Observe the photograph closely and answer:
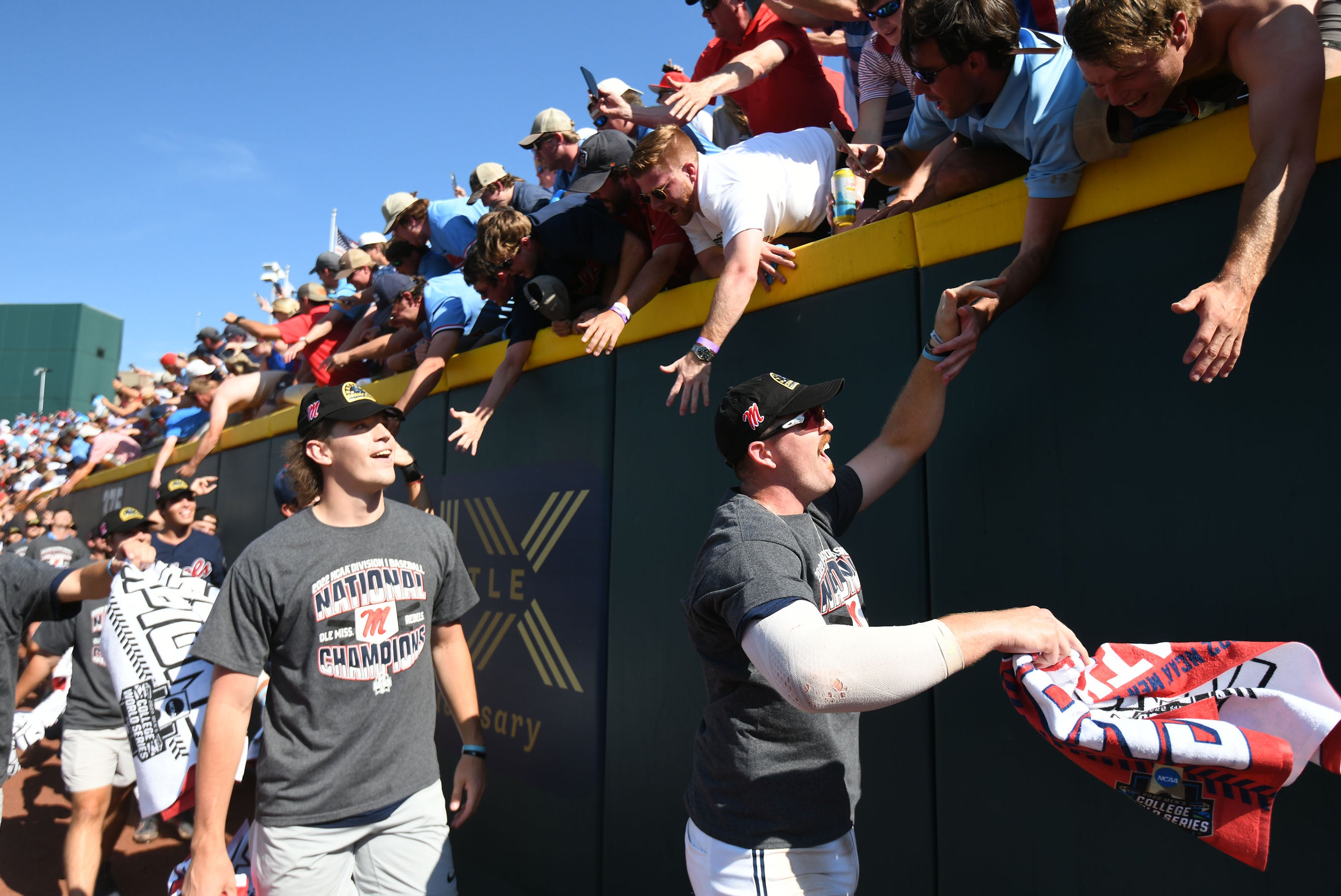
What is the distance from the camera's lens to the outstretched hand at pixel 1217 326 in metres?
1.58

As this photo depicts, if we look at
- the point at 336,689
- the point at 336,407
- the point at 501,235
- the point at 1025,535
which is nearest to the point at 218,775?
the point at 336,689

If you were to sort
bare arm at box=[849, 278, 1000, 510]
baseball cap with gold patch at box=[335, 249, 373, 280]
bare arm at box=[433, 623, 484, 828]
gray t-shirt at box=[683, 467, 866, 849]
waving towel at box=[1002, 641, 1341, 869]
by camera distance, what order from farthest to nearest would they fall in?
baseball cap with gold patch at box=[335, 249, 373, 280] < bare arm at box=[433, 623, 484, 828] < bare arm at box=[849, 278, 1000, 510] < gray t-shirt at box=[683, 467, 866, 849] < waving towel at box=[1002, 641, 1341, 869]

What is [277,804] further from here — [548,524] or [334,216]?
[334,216]

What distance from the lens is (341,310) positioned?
7.26 m

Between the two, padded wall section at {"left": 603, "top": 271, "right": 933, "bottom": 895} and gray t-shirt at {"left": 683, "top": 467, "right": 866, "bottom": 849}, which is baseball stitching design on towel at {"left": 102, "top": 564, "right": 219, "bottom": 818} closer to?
padded wall section at {"left": 603, "top": 271, "right": 933, "bottom": 895}

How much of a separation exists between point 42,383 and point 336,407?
35383mm

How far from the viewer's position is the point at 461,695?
116 inches

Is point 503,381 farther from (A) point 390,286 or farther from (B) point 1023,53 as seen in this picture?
(B) point 1023,53

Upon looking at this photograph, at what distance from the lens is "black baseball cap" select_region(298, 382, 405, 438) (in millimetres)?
2748

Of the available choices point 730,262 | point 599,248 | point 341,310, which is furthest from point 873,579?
point 341,310

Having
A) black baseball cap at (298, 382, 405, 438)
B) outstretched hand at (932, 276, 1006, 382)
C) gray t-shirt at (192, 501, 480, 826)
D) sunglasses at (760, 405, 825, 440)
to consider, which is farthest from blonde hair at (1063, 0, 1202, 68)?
gray t-shirt at (192, 501, 480, 826)

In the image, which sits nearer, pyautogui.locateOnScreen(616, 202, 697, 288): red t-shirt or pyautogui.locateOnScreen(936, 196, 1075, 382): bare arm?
pyautogui.locateOnScreen(936, 196, 1075, 382): bare arm

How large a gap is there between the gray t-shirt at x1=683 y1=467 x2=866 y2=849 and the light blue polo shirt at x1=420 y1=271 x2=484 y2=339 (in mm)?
3362

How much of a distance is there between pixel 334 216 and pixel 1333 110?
23015 millimetres
